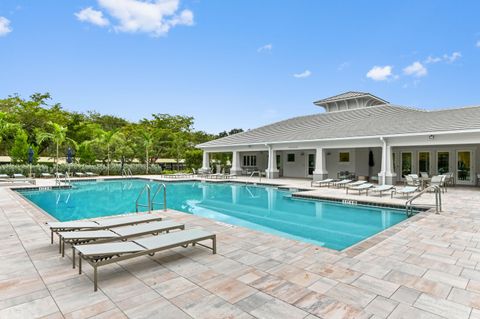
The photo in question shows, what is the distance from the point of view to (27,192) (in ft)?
55.2

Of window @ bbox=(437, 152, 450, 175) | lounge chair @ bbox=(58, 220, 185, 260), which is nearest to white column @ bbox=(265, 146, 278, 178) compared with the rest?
window @ bbox=(437, 152, 450, 175)

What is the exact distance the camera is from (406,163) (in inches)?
770

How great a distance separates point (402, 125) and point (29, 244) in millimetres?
18975

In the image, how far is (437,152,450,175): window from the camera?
17797mm

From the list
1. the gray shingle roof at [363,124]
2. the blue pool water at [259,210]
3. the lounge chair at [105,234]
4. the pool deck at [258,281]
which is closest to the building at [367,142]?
the gray shingle roof at [363,124]

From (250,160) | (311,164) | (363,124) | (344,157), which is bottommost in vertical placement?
(311,164)

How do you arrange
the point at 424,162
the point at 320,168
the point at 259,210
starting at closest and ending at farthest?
the point at 259,210 < the point at 424,162 < the point at 320,168

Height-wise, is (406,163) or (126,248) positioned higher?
(406,163)

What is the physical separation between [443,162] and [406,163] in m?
2.10

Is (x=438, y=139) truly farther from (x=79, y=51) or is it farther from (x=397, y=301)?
(x=79, y=51)

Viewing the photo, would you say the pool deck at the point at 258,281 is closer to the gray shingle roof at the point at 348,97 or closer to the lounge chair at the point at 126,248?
the lounge chair at the point at 126,248

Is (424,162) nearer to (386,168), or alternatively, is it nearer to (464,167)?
(464,167)

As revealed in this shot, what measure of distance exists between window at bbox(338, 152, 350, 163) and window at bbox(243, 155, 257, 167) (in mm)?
9335

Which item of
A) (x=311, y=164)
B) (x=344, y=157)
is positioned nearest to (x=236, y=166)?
(x=311, y=164)
